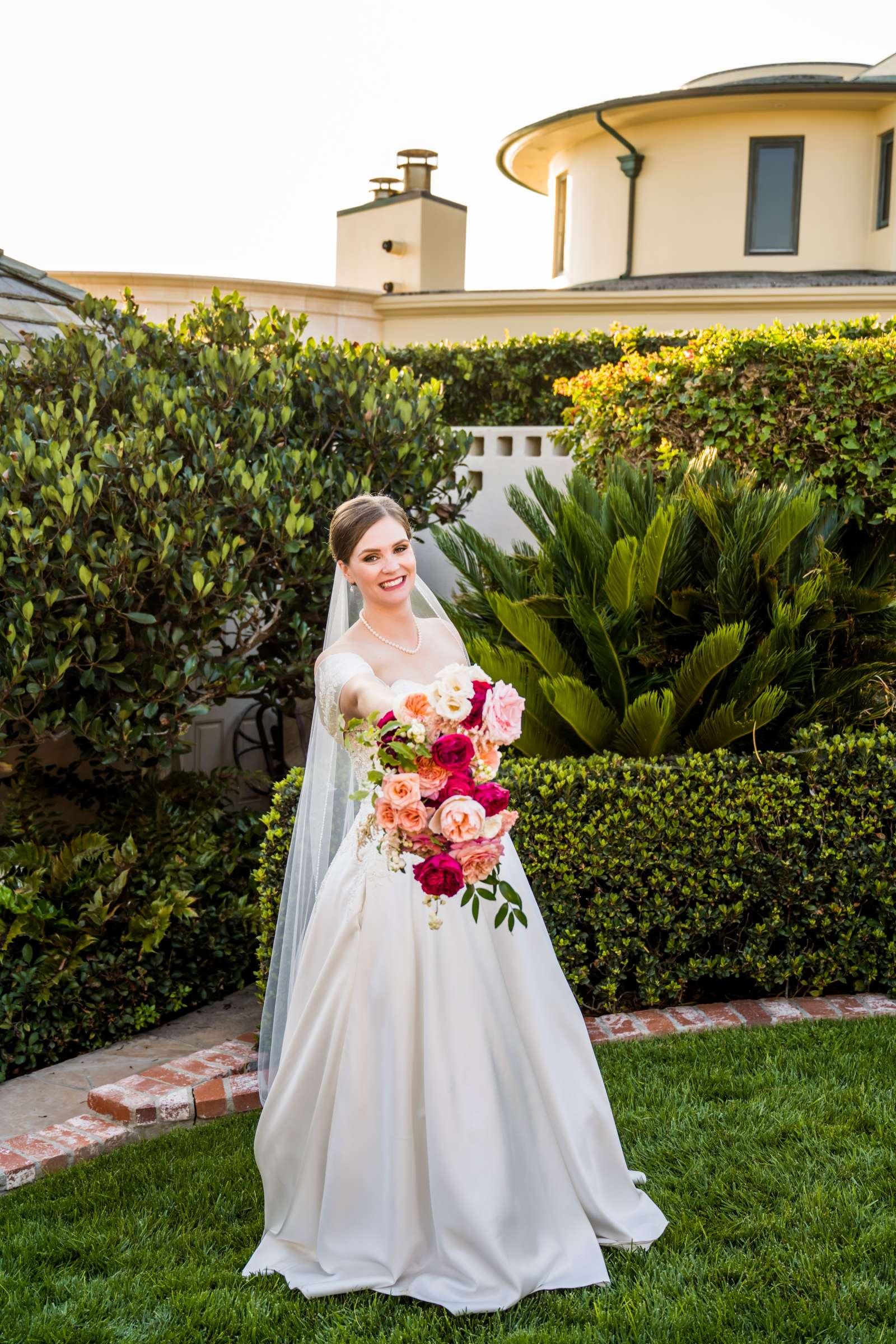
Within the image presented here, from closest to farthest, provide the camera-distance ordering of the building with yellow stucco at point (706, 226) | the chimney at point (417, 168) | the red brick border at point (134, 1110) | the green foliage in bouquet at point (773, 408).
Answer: the red brick border at point (134, 1110), the green foliage in bouquet at point (773, 408), the building with yellow stucco at point (706, 226), the chimney at point (417, 168)

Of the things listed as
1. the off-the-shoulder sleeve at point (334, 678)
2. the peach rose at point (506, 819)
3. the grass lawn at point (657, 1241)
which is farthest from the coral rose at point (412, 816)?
the grass lawn at point (657, 1241)

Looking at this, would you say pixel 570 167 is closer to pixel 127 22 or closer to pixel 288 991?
pixel 127 22

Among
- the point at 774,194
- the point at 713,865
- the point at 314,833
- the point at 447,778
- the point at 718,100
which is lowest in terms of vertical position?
the point at 713,865

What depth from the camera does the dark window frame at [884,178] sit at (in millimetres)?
16766

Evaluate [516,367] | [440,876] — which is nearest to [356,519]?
[440,876]

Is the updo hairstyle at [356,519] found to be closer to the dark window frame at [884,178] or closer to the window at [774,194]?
the window at [774,194]

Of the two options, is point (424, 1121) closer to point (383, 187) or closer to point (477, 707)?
point (477, 707)

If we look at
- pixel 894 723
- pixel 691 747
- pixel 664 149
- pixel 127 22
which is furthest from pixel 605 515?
pixel 664 149

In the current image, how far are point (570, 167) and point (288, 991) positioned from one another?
58.6 feet

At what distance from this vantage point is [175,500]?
6637 mm

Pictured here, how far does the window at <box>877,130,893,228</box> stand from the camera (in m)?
16.8

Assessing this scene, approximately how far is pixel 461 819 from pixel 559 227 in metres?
18.9

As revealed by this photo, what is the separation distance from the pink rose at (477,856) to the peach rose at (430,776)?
0.15m

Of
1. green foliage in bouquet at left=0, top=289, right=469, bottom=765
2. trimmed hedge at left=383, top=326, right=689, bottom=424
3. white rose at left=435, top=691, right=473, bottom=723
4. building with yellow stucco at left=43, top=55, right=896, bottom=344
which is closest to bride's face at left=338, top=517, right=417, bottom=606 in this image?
white rose at left=435, top=691, right=473, bottom=723
